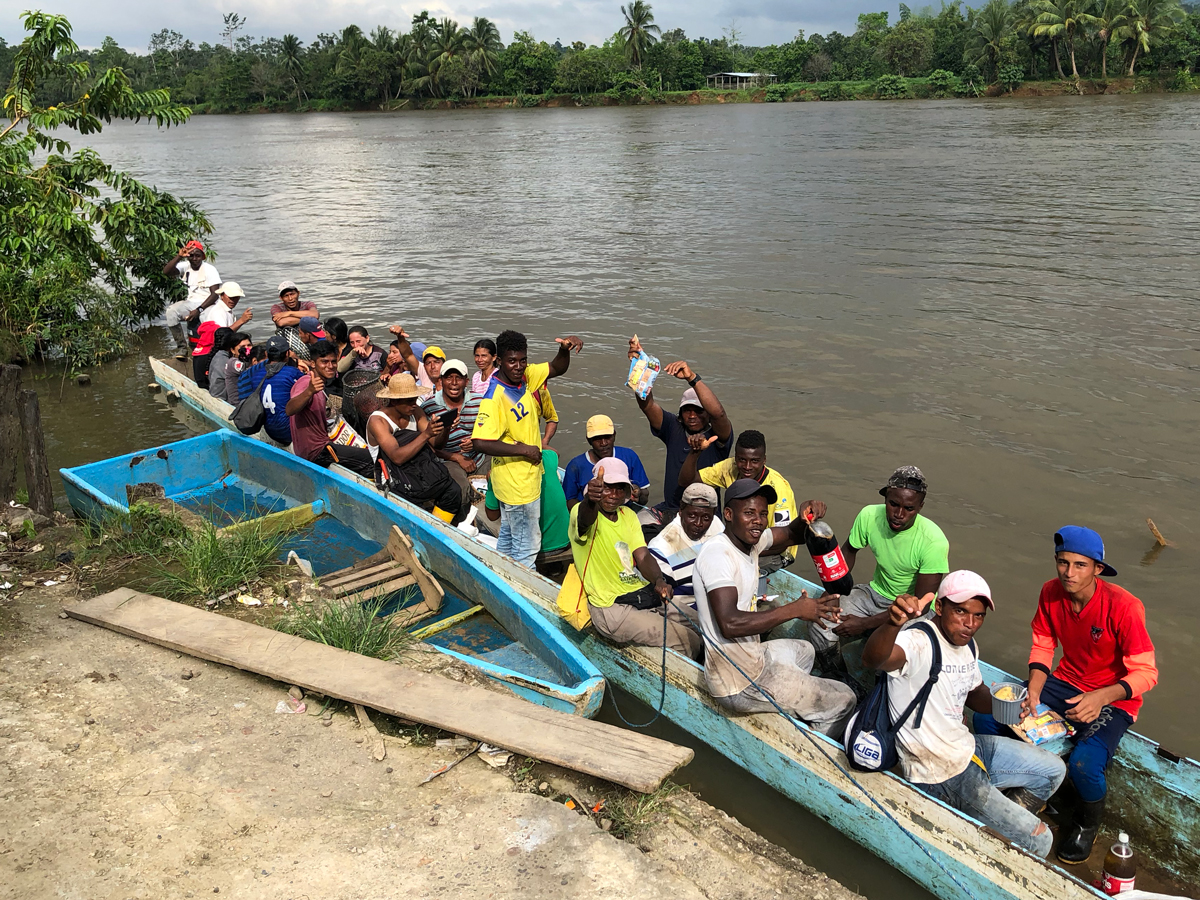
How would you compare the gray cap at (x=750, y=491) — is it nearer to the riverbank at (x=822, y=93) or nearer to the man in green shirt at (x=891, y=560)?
the man in green shirt at (x=891, y=560)

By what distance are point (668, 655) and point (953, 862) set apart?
1.79 metres

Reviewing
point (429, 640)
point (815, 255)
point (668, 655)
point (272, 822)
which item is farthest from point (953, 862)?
point (815, 255)

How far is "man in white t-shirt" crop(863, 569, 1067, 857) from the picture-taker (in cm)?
385

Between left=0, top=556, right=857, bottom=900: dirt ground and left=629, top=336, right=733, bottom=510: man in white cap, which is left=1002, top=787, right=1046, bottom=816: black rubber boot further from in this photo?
left=629, top=336, right=733, bottom=510: man in white cap

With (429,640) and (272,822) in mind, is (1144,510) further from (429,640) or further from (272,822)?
(272,822)

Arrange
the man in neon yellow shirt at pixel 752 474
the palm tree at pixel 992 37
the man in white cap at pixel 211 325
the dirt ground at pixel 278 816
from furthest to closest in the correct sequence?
the palm tree at pixel 992 37 < the man in white cap at pixel 211 325 < the man in neon yellow shirt at pixel 752 474 < the dirt ground at pixel 278 816

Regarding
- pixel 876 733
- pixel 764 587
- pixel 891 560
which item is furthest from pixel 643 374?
pixel 876 733

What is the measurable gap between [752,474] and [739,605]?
4.43 feet

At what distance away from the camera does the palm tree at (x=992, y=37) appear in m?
57.3

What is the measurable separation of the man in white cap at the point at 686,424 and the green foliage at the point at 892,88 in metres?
62.4

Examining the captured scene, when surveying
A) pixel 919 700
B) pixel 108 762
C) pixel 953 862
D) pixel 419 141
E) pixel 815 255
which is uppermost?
pixel 419 141

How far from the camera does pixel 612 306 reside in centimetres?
1595

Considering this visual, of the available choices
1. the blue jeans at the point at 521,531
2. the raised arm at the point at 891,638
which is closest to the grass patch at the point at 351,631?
Answer: the blue jeans at the point at 521,531

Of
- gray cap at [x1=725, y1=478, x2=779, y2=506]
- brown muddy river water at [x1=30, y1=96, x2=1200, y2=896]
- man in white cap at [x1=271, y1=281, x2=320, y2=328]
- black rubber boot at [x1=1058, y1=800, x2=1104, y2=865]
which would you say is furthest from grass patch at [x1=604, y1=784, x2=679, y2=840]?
man in white cap at [x1=271, y1=281, x2=320, y2=328]
